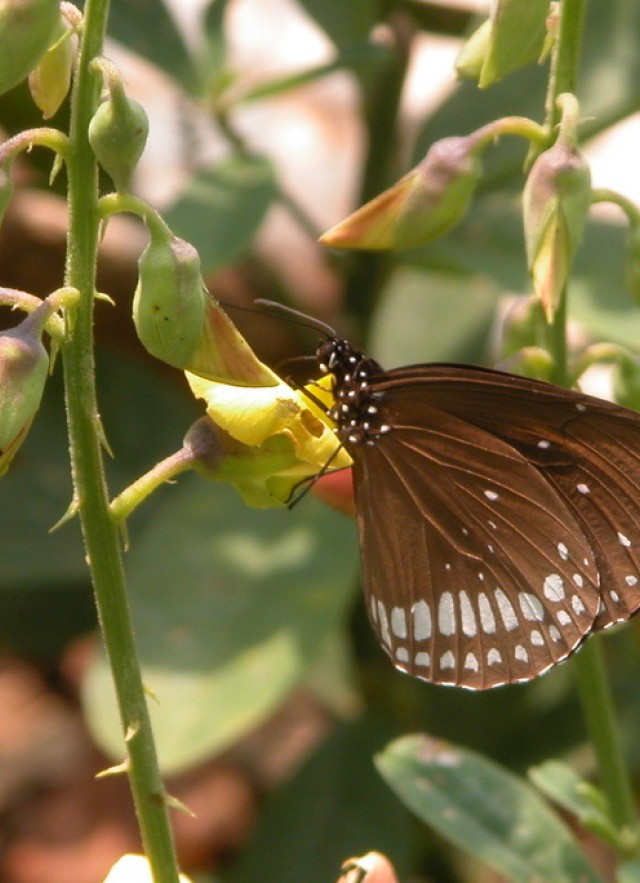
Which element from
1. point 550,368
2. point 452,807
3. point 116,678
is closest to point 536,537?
point 550,368

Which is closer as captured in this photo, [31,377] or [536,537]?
[31,377]

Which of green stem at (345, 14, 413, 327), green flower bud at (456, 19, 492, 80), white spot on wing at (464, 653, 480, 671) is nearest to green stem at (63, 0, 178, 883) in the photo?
green flower bud at (456, 19, 492, 80)

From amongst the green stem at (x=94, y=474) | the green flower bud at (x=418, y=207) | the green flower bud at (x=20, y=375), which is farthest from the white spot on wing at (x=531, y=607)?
the green flower bud at (x=20, y=375)

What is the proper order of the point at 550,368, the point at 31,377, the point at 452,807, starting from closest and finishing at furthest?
the point at 31,377 → the point at 550,368 → the point at 452,807

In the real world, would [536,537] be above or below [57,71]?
below

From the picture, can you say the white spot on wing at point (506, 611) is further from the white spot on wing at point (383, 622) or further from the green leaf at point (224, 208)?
the green leaf at point (224, 208)

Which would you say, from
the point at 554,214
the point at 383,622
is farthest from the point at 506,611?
the point at 554,214

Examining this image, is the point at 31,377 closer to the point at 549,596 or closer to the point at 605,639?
the point at 549,596
